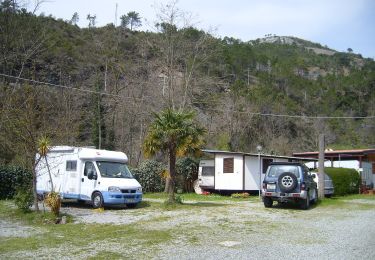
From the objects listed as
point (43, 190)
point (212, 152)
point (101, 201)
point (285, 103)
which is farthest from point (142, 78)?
point (285, 103)

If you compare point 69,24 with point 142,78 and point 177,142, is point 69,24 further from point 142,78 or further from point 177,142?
point 177,142

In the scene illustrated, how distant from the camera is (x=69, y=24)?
58938 millimetres

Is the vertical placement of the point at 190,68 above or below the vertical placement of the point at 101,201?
above

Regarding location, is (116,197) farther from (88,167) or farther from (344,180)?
(344,180)

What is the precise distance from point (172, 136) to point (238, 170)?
386 inches

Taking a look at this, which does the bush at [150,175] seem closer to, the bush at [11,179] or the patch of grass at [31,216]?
the bush at [11,179]

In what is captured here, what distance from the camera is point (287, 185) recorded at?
57.3 ft

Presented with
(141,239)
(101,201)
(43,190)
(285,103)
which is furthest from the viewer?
(285,103)

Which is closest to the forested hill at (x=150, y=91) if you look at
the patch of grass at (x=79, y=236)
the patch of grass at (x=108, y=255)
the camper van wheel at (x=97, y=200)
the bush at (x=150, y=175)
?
the camper van wheel at (x=97, y=200)

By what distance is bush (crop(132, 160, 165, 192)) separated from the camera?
90.8ft

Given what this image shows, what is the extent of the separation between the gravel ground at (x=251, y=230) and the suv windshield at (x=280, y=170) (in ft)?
4.71

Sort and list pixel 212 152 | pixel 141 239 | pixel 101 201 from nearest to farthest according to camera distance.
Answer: pixel 141 239, pixel 101 201, pixel 212 152

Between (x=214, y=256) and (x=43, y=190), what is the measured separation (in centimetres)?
1366

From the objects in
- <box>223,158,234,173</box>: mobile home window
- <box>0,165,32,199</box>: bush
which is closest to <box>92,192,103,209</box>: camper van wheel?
<box>0,165,32,199</box>: bush
